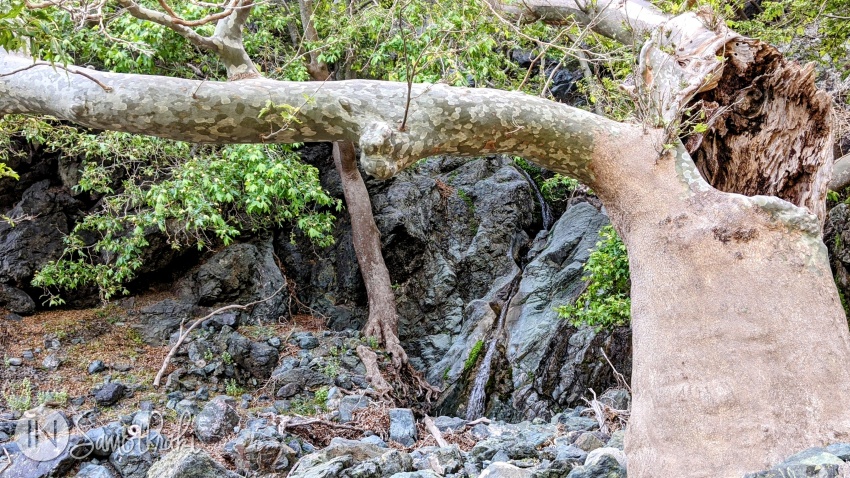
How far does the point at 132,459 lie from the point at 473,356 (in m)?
5.51

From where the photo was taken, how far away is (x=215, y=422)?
639 centimetres

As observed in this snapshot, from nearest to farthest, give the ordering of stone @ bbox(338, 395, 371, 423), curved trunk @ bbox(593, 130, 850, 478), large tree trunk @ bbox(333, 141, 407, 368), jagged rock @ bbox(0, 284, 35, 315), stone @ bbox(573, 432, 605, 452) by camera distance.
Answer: curved trunk @ bbox(593, 130, 850, 478), stone @ bbox(573, 432, 605, 452), stone @ bbox(338, 395, 371, 423), jagged rock @ bbox(0, 284, 35, 315), large tree trunk @ bbox(333, 141, 407, 368)

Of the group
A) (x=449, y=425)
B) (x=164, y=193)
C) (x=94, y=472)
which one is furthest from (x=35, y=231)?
(x=449, y=425)

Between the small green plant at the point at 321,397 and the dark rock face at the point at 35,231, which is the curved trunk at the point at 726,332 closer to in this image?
the small green plant at the point at 321,397

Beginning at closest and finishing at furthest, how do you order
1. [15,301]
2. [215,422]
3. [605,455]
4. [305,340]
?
[605,455] < [215,422] < [305,340] < [15,301]

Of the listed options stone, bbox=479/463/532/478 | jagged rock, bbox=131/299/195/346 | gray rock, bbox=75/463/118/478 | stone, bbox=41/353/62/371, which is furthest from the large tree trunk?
stone, bbox=479/463/532/478

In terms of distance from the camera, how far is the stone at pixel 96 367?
27.5 ft

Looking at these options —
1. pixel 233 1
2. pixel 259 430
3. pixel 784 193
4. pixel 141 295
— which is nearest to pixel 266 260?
pixel 141 295

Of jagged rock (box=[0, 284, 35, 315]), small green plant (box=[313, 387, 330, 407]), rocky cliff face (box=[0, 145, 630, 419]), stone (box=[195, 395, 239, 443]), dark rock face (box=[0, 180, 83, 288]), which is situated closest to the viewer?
stone (box=[195, 395, 239, 443])

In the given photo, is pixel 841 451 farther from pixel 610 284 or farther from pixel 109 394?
pixel 109 394

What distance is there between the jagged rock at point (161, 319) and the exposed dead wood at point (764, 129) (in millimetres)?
7908

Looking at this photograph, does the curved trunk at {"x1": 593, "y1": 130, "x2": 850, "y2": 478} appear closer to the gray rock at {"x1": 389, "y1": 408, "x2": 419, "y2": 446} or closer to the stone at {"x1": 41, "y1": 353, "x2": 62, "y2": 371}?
the gray rock at {"x1": 389, "y1": 408, "x2": 419, "y2": 446}

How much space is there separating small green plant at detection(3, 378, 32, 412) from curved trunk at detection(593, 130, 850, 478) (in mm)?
6661

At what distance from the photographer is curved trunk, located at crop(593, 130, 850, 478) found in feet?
11.5
